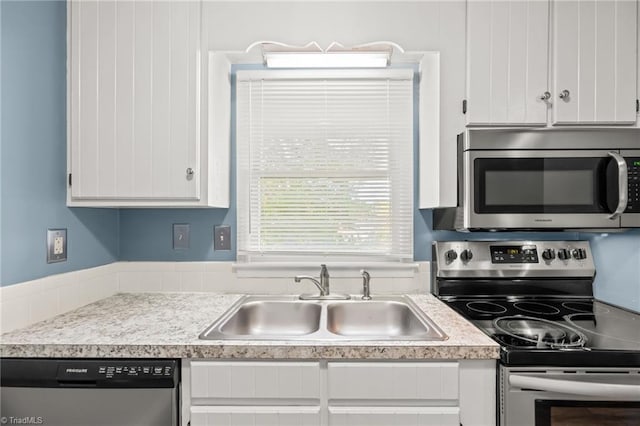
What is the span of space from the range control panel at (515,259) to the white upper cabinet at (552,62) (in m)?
0.63

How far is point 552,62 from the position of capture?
158cm

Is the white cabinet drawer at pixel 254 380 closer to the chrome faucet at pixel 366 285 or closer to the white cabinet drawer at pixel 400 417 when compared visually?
the white cabinet drawer at pixel 400 417

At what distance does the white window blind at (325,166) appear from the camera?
6.35ft

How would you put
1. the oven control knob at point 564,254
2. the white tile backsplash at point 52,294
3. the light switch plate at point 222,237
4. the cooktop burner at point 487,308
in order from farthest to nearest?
the light switch plate at point 222,237
the oven control knob at point 564,254
the cooktop burner at point 487,308
the white tile backsplash at point 52,294

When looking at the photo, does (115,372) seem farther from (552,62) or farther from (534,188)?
(552,62)

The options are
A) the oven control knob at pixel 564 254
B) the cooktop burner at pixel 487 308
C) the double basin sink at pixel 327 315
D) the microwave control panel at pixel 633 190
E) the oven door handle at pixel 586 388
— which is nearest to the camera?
the oven door handle at pixel 586 388

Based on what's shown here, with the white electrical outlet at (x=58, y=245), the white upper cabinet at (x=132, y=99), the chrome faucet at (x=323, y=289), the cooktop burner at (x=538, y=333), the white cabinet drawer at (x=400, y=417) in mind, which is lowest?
the white cabinet drawer at (x=400, y=417)

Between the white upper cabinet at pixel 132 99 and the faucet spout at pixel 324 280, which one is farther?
the faucet spout at pixel 324 280

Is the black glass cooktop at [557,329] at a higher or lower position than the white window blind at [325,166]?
lower

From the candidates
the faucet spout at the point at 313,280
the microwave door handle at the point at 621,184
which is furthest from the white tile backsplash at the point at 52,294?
the microwave door handle at the point at 621,184

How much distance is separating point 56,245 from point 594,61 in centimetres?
247

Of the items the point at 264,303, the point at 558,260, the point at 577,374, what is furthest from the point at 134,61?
the point at 558,260

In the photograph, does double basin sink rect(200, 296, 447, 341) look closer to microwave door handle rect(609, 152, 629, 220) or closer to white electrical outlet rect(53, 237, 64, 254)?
white electrical outlet rect(53, 237, 64, 254)

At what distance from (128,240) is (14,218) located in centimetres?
67
